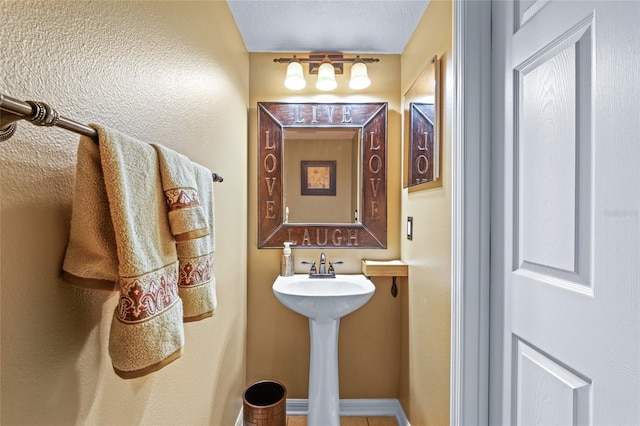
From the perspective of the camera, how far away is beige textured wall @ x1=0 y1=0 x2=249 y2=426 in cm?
46

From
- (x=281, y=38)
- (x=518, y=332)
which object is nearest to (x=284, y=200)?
(x=281, y=38)

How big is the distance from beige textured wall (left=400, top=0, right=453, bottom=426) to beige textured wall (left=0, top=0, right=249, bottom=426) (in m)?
0.93

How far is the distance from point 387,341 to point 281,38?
1.87 m

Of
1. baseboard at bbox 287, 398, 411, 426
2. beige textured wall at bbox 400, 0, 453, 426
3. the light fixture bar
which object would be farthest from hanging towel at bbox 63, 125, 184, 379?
baseboard at bbox 287, 398, 411, 426

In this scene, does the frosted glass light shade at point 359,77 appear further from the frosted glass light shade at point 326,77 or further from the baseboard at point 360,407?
the baseboard at point 360,407

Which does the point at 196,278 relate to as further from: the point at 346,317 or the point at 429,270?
the point at 346,317

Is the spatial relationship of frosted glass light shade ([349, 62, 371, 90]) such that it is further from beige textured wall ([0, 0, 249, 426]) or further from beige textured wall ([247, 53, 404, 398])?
beige textured wall ([0, 0, 249, 426])

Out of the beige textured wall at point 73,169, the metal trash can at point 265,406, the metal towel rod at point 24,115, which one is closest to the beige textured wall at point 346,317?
the metal trash can at point 265,406

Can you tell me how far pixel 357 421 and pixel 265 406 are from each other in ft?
2.26

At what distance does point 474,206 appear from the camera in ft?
3.40

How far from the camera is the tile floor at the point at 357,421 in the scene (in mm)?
1826

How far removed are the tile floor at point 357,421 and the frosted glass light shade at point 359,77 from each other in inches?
76.6

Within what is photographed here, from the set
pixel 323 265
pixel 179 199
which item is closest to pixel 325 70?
pixel 323 265

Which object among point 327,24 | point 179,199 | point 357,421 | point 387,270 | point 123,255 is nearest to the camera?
point 123,255
